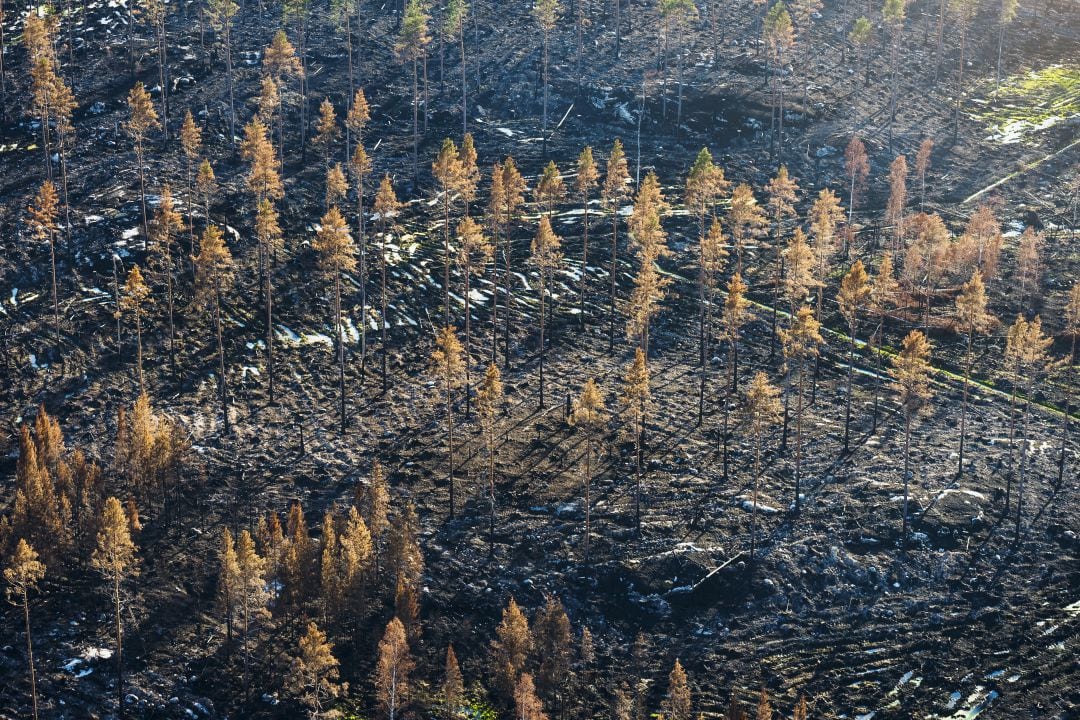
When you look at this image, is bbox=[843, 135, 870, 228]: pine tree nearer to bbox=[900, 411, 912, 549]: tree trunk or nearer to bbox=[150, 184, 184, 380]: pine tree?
bbox=[900, 411, 912, 549]: tree trunk

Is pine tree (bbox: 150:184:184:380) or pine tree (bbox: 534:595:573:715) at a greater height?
pine tree (bbox: 150:184:184:380)

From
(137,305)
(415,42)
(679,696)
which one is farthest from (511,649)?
(415,42)

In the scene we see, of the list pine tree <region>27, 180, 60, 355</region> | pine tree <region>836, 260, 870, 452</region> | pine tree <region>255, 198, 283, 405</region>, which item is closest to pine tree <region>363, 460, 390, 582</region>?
pine tree <region>255, 198, 283, 405</region>

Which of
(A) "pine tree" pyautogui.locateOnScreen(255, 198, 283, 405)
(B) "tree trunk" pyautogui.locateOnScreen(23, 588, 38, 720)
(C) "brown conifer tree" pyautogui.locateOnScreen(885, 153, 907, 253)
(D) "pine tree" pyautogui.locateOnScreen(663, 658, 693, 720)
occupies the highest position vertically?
(A) "pine tree" pyautogui.locateOnScreen(255, 198, 283, 405)

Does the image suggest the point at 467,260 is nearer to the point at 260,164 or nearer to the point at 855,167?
the point at 260,164

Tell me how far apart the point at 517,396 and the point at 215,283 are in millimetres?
23759

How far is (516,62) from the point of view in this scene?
14912 cm

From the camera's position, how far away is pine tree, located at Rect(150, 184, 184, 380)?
9262 centimetres

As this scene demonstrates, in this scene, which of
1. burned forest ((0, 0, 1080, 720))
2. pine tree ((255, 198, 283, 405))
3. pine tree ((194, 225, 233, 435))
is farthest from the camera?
pine tree ((255, 198, 283, 405))

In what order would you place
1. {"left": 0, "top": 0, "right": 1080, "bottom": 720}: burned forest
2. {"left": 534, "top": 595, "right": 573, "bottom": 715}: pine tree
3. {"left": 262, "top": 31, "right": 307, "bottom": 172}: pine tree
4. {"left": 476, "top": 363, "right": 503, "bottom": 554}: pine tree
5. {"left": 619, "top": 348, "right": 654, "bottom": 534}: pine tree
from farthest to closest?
{"left": 262, "top": 31, "right": 307, "bottom": 172}: pine tree → {"left": 619, "top": 348, "right": 654, "bottom": 534}: pine tree → {"left": 476, "top": 363, "right": 503, "bottom": 554}: pine tree → {"left": 0, "top": 0, "right": 1080, "bottom": 720}: burned forest → {"left": 534, "top": 595, "right": 573, "bottom": 715}: pine tree

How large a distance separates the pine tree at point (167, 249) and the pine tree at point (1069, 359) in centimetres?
6405

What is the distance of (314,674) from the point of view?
6525 centimetres

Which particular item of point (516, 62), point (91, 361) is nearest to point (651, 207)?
point (91, 361)

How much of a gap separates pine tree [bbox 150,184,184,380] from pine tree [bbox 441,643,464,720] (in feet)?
119
